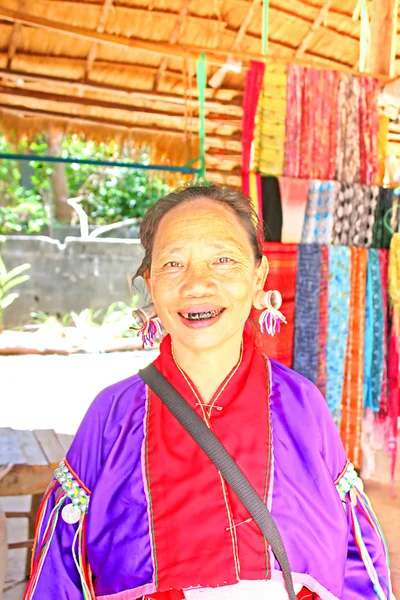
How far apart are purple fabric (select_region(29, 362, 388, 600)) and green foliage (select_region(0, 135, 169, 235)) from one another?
383 inches

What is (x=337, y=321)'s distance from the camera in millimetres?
3322

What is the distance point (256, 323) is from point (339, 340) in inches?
68.5

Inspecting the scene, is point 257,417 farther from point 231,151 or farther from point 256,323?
point 231,151

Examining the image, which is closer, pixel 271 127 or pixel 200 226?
pixel 200 226

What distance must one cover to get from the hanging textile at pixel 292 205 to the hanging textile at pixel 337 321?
245mm

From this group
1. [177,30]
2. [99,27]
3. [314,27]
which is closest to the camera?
[99,27]

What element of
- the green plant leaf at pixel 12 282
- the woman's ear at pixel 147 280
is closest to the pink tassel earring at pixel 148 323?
the woman's ear at pixel 147 280

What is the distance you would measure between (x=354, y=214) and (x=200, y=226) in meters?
2.25

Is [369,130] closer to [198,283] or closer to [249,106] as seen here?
[249,106]

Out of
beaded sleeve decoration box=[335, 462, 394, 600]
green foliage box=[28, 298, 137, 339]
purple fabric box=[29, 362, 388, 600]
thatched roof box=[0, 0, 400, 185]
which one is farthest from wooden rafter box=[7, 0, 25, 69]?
green foliage box=[28, 298, 137, 339]

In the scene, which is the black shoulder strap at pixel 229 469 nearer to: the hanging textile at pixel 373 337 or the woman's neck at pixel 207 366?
the woman's neck at pixel 207 366

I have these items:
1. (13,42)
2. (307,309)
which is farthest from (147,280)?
(13,42)

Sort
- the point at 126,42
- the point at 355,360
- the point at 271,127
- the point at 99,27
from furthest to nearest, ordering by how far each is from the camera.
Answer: the point at 99,27 < the point at 355,360 < the point at 271,127 < the point at 126,42

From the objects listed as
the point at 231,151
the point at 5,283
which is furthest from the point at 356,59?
the point at 5,283
